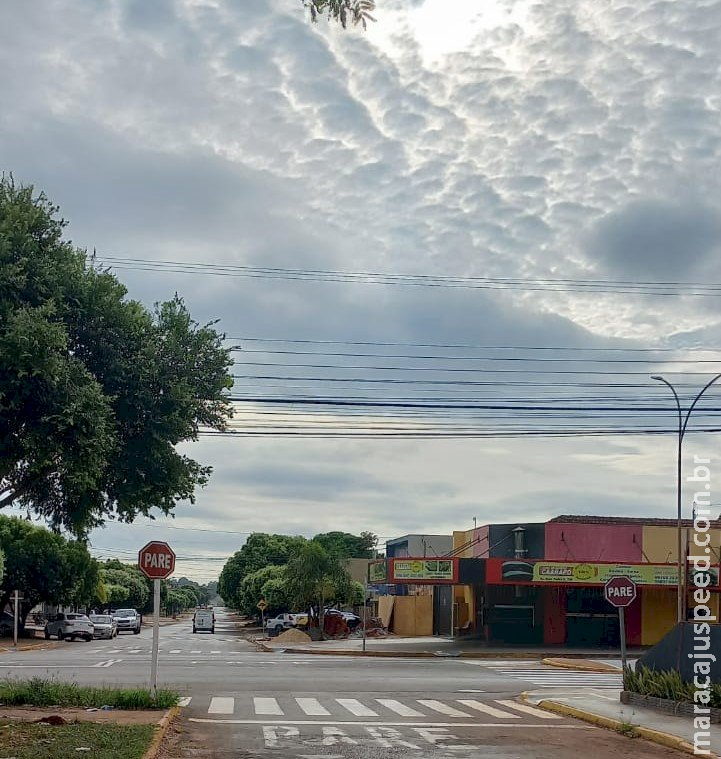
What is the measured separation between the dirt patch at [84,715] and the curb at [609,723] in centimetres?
755

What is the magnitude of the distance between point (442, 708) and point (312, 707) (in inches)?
105

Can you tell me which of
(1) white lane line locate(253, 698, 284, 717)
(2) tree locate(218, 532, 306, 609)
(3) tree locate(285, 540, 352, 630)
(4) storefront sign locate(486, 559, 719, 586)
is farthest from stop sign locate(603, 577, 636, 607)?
(2) tree locate(218, 532, 306, 609)

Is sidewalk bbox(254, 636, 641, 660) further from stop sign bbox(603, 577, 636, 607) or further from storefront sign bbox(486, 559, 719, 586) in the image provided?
stop sign bbox(603, 577, 636, 607)

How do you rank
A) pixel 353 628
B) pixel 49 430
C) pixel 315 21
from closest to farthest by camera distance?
1. pixel 315 21
2. pixel 49 430
3. pixel 353 628

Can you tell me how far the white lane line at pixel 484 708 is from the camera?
19719mm

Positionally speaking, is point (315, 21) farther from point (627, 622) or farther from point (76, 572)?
point (76, 572)

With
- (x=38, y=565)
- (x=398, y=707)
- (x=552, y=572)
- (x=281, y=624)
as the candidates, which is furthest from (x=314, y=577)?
(x=398, y=707)

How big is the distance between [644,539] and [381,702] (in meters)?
31.6

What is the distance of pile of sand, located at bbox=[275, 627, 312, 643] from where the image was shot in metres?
56.0

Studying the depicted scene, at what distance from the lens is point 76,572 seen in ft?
199

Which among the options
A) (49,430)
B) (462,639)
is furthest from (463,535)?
(49,430)

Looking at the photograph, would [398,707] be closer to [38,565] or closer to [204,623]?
[38,565]

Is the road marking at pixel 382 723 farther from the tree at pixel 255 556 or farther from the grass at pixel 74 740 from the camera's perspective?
the tree at pixel 255 556

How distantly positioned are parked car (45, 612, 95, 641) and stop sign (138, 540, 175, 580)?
137ft
